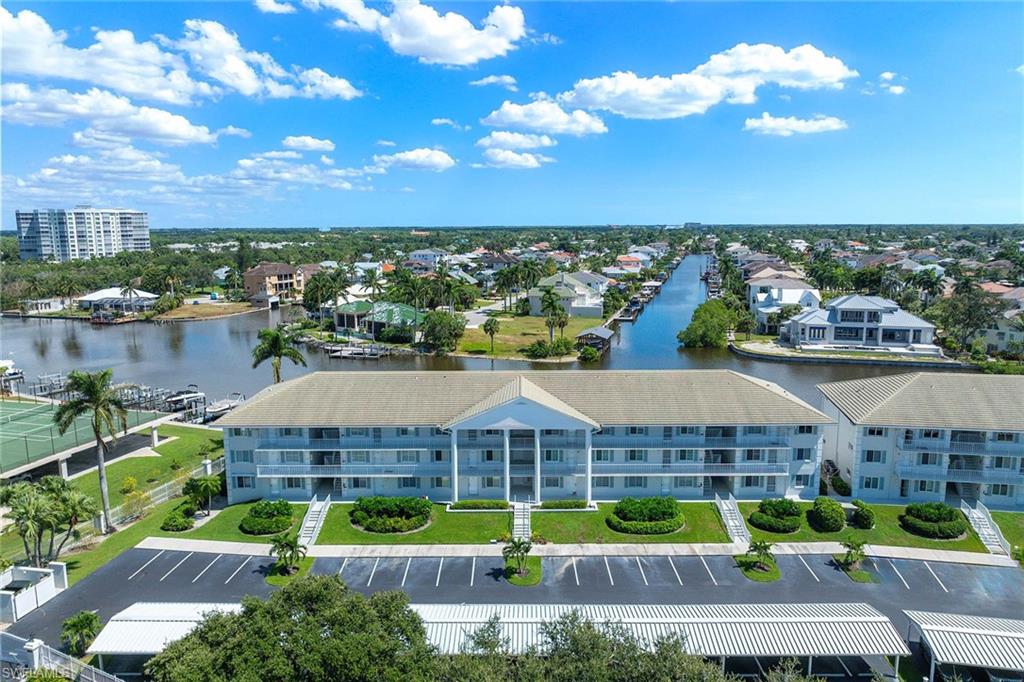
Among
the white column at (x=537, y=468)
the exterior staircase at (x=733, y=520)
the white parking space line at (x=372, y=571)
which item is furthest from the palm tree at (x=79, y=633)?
the exterior staircase at (x=733, y=520)

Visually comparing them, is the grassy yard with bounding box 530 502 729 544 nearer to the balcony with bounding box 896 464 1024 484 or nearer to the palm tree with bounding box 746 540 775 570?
the palm tree with bounding box 746 540 775 570

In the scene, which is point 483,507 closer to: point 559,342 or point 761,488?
Answer: point 761,488

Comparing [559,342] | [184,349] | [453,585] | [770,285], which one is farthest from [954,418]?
[184,349]

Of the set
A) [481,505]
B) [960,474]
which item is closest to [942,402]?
[960,474]

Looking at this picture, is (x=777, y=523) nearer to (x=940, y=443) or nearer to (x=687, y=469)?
(x=687, y=469)

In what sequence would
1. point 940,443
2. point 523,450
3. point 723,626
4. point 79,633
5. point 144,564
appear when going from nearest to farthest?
1. point 723,626
2. point 79,633
3. point 144,564
4. point 940,443
5. point 523,450

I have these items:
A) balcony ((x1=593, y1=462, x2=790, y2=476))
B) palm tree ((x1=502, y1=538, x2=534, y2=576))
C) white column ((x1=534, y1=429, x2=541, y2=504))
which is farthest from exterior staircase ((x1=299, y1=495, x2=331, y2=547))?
balcony ((x1=593, y1=462, x2=790, y2=476))
